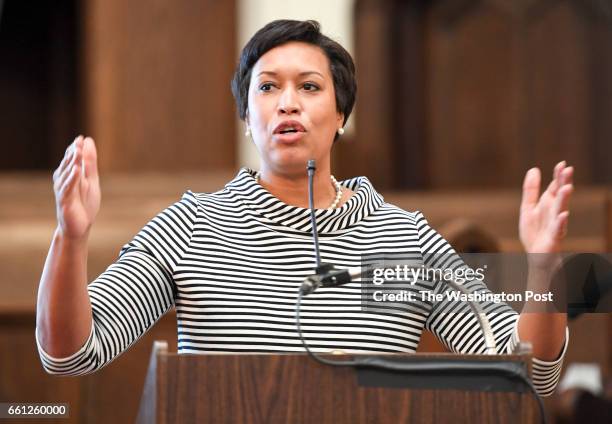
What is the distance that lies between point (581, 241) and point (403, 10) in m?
1.57

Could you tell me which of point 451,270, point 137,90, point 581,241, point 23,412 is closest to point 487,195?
point 581,241

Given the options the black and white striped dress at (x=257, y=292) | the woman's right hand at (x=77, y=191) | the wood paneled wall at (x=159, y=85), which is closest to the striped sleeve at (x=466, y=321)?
the black and white striped dress at (x=257, y=292)

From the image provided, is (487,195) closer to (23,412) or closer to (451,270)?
(23,412)

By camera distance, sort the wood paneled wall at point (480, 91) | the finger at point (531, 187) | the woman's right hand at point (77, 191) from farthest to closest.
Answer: the wood paneled wall at point (480, 91) → the finger at point (531, 187) → the woman's right hand at point (77, 191)

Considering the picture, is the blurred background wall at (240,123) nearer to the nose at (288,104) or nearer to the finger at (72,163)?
the nose at (288,104)

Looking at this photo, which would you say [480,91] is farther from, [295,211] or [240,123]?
[295,211]

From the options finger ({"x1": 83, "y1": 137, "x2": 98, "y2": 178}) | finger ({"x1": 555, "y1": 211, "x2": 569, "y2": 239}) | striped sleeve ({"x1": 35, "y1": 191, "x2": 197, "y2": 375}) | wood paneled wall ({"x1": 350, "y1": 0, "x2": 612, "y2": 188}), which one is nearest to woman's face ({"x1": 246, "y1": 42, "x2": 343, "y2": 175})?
striped sleeve ({"x1": 35, "y1": 191, "x2": 197, "y2": 375})

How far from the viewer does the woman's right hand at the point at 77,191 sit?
1711 millimetres

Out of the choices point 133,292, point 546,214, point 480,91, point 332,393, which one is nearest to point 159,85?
point 480,91

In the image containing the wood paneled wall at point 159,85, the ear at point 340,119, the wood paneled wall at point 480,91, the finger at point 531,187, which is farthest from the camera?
the wood paneled wall at point 480,91

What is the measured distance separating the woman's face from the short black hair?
0.01 metres

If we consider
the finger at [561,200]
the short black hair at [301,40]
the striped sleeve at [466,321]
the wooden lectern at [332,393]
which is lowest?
the wooden lectern at [332,393]

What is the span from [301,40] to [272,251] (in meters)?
0.39

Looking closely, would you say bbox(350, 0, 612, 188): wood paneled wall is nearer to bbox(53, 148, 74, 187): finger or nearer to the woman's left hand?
the woman's left hand
